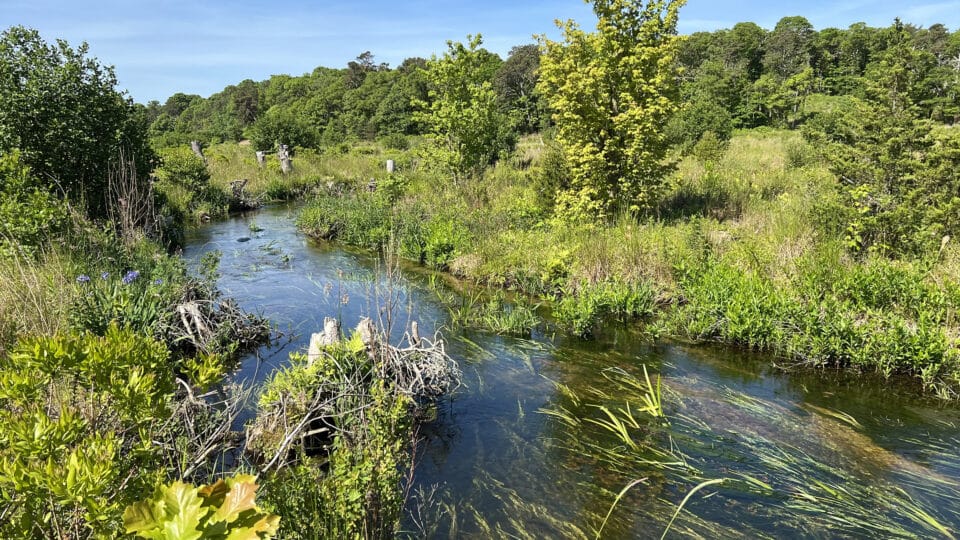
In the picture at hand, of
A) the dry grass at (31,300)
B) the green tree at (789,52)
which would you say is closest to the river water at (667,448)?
the dry grass at (31,300)

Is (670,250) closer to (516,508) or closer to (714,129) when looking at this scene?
(516,508)

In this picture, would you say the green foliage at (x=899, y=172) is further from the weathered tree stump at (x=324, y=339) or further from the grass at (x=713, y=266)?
the weathered tree stump at (x=324, y=339)

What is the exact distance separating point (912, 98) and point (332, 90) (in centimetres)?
6722

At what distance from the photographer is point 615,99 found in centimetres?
1007

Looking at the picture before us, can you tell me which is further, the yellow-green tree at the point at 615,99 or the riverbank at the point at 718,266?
the yellow-green tree at the point at 615,99

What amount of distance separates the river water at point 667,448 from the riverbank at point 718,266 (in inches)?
15.8

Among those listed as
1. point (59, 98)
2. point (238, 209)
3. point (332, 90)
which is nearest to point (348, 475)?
point (59, 98)

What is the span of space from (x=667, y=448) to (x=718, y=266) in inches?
150

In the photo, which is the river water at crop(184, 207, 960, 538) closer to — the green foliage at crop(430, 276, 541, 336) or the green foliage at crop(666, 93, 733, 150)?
the green foliage at crop(430, 276, 541, 336)

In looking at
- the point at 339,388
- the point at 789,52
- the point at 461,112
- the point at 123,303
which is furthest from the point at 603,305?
the point at 789,52

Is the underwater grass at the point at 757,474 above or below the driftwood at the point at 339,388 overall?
below

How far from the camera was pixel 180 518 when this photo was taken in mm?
1485

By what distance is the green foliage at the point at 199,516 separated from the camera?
4.86 ft

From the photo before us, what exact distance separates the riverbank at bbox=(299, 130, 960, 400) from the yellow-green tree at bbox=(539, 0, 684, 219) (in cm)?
77
